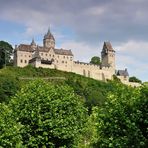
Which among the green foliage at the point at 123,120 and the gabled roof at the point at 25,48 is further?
→ the gabled roof at the point at 25,48

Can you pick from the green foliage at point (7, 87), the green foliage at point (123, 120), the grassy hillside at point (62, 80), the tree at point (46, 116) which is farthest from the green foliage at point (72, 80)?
the green foliage at point (123, 120)

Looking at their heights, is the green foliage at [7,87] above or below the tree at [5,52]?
below

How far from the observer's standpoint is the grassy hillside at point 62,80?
149m

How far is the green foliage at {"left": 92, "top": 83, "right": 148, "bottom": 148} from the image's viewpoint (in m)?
34.5

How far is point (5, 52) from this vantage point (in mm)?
191125

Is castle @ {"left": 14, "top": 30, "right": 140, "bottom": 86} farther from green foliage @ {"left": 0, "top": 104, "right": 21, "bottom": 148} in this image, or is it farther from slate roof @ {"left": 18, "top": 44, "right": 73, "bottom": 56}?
green foliage @ {"left": 0, "top": 104, "right": 21, "bottom": 148}

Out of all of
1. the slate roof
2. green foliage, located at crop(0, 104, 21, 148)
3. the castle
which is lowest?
green foliage, located at crop(0, 104, 21, 148)

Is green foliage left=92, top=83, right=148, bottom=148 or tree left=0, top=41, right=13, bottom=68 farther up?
tree left=0, top=41, right=13, bottom=68

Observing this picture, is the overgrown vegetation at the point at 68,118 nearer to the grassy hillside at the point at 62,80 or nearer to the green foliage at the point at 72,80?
the grassy hillside at the point at 62,80

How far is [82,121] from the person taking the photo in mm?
51531

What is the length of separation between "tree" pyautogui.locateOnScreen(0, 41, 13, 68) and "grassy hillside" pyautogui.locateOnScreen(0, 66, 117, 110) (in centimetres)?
1280

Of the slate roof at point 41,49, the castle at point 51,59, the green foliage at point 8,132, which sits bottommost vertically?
the green foliage at point 8,132

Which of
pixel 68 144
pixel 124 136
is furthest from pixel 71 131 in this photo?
pixel 124 136

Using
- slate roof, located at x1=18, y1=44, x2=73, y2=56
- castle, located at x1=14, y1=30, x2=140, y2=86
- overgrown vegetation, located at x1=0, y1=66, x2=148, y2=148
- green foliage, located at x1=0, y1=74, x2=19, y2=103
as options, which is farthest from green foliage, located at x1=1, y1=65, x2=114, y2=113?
overgrown vegetation, located at x1=0, y1=66, x2=148, y2=148
